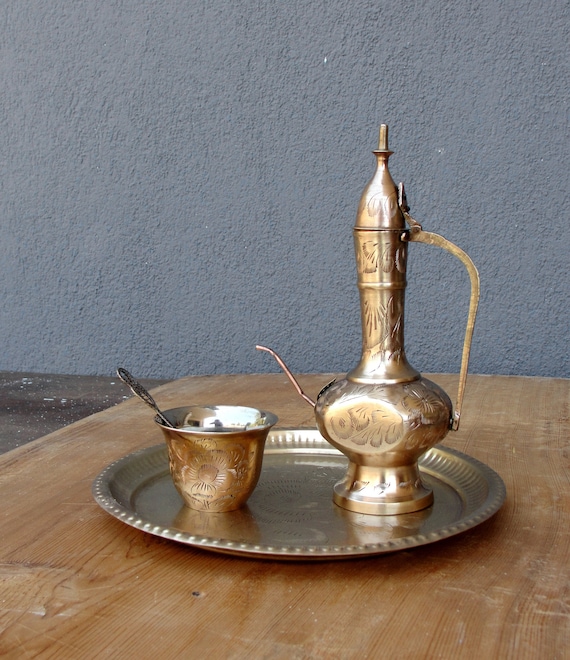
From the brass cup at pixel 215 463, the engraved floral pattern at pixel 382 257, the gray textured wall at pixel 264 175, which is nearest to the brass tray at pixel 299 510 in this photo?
the brass cup at pixel 215 463

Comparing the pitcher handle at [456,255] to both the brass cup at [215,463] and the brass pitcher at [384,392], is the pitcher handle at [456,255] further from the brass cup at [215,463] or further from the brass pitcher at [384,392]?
the brass cup at [215,463]

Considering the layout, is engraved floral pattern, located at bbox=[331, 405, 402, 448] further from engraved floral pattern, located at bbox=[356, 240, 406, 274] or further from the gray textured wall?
the gray textured wall

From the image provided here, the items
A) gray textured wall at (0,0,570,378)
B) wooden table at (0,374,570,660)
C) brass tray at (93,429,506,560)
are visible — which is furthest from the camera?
gray textured wall at (0,0,570,378)

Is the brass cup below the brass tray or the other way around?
the other way around

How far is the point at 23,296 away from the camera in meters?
2.46

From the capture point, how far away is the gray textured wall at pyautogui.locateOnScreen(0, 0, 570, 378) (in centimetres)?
200

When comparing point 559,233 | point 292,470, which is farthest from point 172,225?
point 292,470

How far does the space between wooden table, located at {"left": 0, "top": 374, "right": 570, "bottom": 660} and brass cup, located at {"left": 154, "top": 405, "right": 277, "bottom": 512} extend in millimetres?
58

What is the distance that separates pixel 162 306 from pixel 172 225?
23 centimetres

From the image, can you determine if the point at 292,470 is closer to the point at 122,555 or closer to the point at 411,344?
the point at 122,555

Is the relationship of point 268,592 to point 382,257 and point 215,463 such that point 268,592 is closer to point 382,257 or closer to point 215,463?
→ point 215,463

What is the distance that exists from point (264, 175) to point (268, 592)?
1686mm

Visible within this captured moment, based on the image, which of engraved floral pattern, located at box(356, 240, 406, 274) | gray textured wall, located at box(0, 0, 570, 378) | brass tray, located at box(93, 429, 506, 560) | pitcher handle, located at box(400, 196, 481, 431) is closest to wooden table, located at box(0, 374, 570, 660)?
brass tray, located at box(93, 429, 506, 560)

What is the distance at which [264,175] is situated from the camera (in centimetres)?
217
